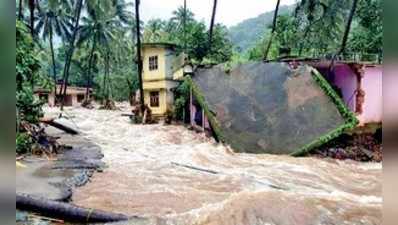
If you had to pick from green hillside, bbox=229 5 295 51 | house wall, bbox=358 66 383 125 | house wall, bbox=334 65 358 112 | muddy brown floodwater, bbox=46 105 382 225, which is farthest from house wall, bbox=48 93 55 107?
green hillside, bbox=229 5 295 51

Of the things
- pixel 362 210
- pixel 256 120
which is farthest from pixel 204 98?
pixel 362 210

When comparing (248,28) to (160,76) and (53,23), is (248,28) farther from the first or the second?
(160,76)

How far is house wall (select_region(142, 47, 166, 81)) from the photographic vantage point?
22.2 m

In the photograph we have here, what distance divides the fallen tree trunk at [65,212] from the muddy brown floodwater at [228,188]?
22.0 inches

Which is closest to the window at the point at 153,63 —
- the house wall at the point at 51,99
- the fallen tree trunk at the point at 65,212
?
the house wall at the point at 51,99

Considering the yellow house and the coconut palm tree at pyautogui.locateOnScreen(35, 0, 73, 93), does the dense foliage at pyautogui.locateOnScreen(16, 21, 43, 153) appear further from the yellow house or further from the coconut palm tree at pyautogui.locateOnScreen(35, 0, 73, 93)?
the coconut palm tree at pyautogui.locateOnScreen(35, 0, 73, 93)

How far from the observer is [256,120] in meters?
13.6

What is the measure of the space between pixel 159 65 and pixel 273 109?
Answer: 1009 centimetres

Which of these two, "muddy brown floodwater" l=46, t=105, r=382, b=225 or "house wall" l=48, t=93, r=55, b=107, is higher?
"house wall" l=48, t=93, r=55, b=107

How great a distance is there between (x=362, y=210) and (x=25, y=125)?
8093 millimetres

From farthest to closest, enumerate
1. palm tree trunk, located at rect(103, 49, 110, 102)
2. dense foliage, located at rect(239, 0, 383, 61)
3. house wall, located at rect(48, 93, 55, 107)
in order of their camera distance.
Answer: palm tree trunk, located at rect(103, 49, 110, 102) → house wall, located at rect(48, 93, 55, 107) → dense foliage, located at rect(239, 0, 383, 61)

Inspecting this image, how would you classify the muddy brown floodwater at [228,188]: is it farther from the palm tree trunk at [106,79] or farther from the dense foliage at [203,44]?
the palm tree trunk at [106,79]

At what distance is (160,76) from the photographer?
2223cm

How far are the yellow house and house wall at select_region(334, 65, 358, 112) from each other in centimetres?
959
